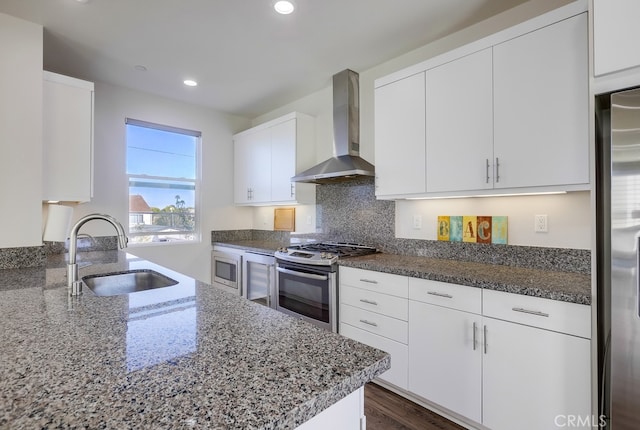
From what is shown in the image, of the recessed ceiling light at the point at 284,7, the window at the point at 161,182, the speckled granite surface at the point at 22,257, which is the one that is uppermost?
the recessed ceiling light at the point at 284,7

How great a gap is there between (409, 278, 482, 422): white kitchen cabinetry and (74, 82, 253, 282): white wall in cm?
286

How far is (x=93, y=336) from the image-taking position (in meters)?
0.88

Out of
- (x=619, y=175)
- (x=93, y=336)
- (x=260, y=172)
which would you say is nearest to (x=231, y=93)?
(x=260, y=172)

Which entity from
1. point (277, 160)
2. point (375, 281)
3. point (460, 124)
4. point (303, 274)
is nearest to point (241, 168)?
point (277, 160)

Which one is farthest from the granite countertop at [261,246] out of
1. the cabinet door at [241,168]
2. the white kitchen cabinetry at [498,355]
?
the white kitchen cabinetry at [498,355]

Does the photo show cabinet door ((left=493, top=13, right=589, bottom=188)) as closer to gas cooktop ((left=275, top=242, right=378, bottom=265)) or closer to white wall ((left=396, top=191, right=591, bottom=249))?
white wall ((left=396, top=191, right=591, bottom=249))

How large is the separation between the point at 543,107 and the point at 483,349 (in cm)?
134

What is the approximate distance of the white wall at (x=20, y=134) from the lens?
198cm

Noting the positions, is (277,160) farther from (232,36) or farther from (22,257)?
(22,257)

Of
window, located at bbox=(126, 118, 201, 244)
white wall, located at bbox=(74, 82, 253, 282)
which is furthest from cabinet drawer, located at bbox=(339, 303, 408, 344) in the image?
window, located at bbox=(126, 118, 201, 244)

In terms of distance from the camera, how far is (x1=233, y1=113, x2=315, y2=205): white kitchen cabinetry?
10.9 feet

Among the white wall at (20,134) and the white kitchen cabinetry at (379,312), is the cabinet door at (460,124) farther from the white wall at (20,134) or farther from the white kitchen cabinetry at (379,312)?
the white wall at (20,134)

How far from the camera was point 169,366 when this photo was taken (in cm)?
69

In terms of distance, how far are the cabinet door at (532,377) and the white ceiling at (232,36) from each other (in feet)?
6.56
